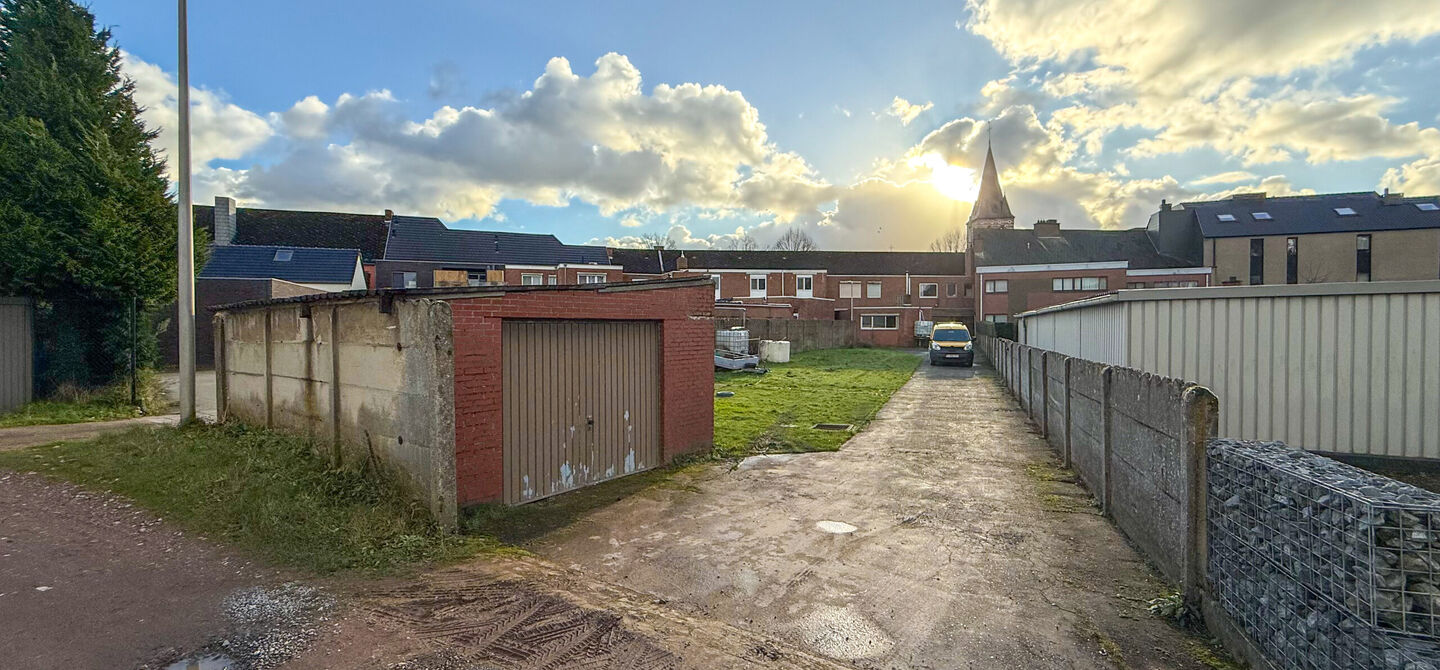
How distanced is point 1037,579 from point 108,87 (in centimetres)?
1851

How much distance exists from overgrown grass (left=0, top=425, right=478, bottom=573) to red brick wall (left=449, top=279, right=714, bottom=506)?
75 centimetres

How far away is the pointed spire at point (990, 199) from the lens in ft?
200

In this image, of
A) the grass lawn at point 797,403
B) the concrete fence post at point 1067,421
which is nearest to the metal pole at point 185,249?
the grass lawn at point 797,403

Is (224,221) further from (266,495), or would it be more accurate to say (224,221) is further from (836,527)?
(836,527)

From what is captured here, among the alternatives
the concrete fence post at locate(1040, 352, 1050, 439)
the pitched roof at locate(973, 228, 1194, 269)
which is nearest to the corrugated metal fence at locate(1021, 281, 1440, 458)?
the concrete fence post at locate(1040, 352, 1050, 439)

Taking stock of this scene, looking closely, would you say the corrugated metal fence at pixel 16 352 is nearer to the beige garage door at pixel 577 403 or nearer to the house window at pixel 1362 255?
the beige garage door at pixel 577 403

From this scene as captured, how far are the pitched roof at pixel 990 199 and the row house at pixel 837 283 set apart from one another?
1282cm

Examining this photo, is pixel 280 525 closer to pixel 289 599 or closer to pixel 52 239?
pixel 289 599

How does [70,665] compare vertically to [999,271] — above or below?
below

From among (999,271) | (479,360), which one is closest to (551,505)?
(479,360)

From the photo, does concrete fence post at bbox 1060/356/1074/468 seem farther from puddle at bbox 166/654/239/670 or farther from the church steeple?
the church steeple

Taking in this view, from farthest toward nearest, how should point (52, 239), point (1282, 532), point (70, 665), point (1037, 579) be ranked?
point (52, 239)
point (1037, 579)
point (70, 665)
point (1282, 532)

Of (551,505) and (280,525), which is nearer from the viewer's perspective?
(280,525)

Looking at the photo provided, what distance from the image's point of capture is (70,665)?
11.4ft
